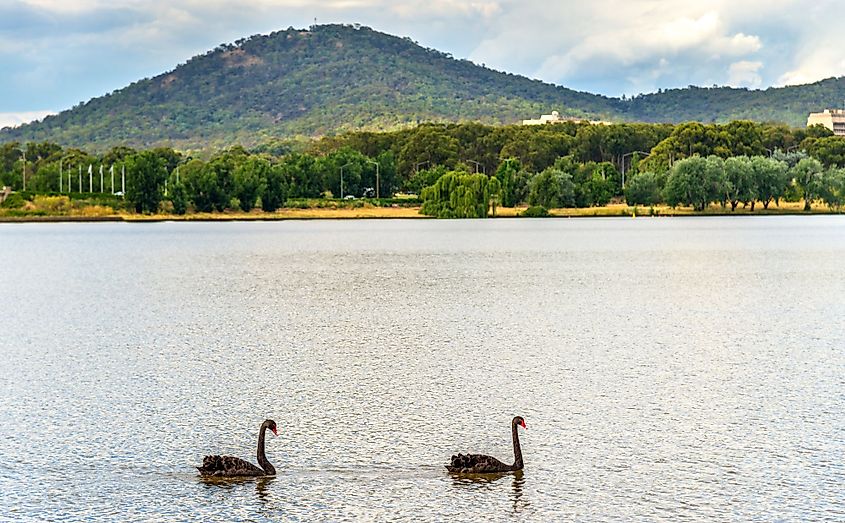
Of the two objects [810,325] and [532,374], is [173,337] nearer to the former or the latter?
[532,374]

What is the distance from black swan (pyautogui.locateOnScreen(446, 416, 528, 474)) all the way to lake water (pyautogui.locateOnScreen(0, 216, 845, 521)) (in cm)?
24

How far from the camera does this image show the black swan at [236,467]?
754 inches

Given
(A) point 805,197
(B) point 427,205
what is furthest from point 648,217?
(B) point 427,205

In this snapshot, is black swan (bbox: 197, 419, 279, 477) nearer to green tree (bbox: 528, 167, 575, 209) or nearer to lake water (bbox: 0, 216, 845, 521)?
lake water (bbox: 0, 216, 845, 521)

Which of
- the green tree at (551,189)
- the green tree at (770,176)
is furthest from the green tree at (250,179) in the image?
the green tree at (770,176)

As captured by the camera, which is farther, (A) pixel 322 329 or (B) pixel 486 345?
(A) pixel 322 329

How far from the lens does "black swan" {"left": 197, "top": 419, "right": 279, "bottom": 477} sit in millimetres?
19141

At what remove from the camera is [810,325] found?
3956cm

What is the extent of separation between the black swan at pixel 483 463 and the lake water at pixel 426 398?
0.78ft

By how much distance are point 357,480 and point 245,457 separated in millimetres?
2654

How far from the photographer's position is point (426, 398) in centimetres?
2584

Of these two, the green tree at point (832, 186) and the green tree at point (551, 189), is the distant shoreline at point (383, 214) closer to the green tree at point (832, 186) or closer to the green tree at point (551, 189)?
the green tree at point (551, 189)

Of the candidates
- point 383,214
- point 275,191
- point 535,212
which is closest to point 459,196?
point 535,212

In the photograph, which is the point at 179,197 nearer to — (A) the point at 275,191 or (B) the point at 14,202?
(A) the point at 275,191
